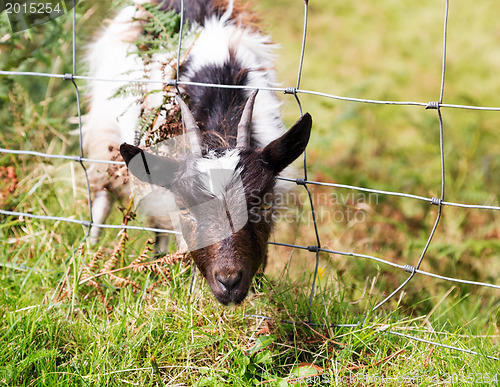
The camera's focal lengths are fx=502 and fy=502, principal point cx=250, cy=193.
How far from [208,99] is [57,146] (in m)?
2.35

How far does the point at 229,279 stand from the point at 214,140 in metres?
0.98

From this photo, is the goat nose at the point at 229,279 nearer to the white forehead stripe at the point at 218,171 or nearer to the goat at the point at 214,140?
the goat at the point at 214,140

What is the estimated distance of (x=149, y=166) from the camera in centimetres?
286

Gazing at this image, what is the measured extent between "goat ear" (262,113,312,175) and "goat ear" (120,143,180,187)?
544mm

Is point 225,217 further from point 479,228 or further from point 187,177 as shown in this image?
point 479,228

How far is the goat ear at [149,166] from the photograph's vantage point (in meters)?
2.74

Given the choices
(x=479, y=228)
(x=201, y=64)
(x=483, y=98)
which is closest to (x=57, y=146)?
(x=201, y=64)

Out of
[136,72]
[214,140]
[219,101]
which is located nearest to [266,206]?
[214,140]

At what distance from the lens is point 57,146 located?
16.5ft

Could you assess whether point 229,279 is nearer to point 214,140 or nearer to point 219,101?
point 214,140

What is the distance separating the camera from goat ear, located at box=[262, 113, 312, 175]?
107 inches

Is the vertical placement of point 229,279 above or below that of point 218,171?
below

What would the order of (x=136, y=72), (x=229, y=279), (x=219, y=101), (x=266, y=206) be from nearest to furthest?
(x=229, y=279), (x=266, y=206), (x=219, y=101), (x=136, y=72)

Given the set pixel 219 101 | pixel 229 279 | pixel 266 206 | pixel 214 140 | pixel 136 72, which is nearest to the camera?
pixel 229 279
